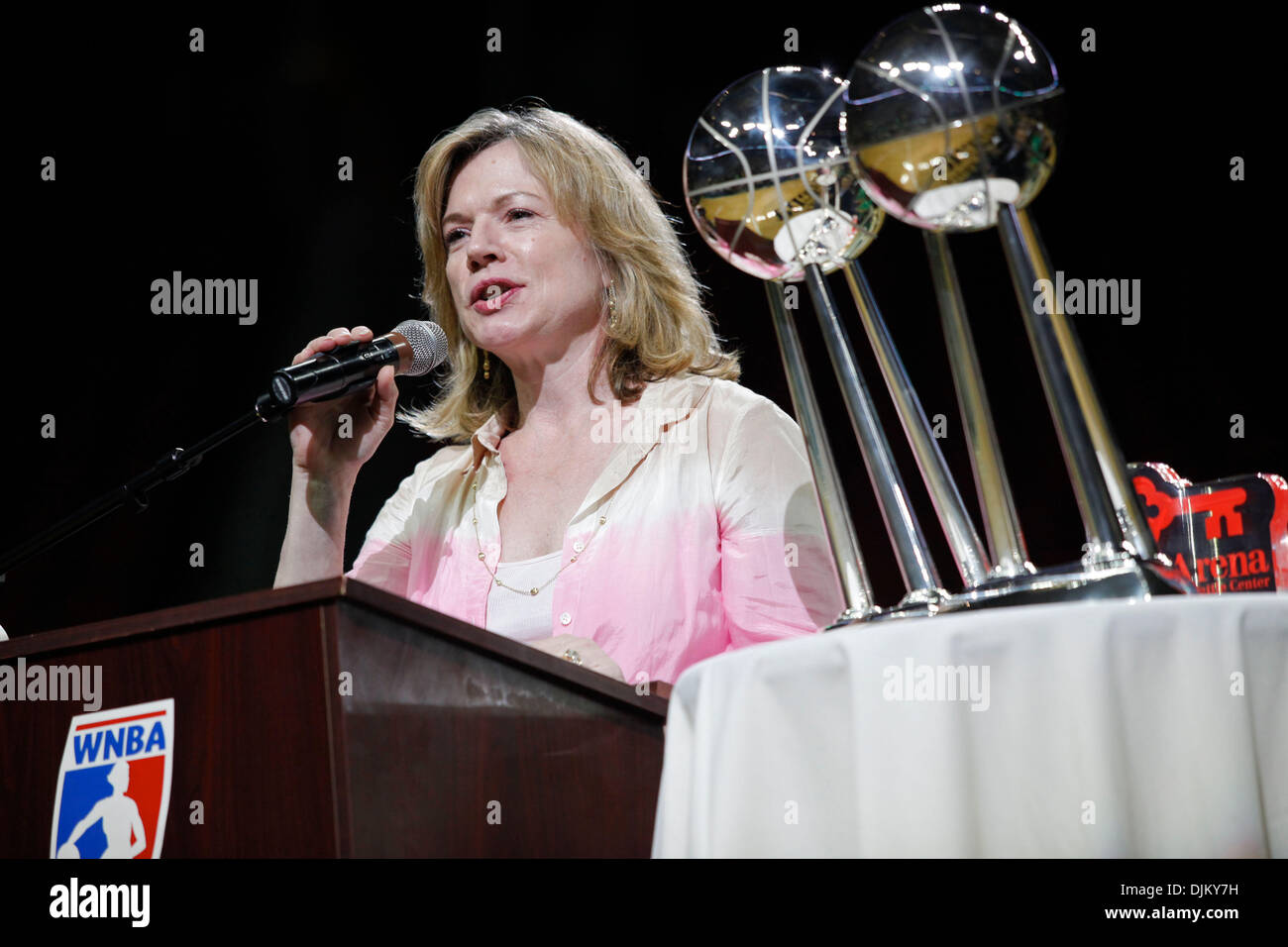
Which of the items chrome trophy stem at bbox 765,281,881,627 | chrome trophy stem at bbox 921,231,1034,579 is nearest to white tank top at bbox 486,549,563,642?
chrome trophy stem at bbox 765,281,881,627

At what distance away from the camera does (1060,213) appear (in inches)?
93.1

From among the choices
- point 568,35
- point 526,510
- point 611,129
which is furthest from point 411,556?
point 568,35

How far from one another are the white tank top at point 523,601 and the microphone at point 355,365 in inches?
12.9

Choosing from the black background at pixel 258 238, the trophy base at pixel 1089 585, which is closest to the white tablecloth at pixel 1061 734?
the trophy base at pixel 1089 585

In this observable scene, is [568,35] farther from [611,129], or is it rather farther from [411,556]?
[411,556]

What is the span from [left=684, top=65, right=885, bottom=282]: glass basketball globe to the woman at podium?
1.69 ft

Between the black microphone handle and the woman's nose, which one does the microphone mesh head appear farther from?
the woman's nose

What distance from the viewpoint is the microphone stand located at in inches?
56.4

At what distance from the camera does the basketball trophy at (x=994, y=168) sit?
3.50 ft

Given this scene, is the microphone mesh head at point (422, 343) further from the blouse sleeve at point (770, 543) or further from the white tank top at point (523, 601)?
the blouse sleeve at point (770, 543)

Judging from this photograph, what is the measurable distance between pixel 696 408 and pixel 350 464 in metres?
0.54

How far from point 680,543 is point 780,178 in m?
0.67

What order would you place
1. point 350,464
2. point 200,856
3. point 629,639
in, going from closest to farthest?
point 200,856 → point 629,639 → point 350,464

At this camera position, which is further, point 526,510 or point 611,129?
point 611,129
